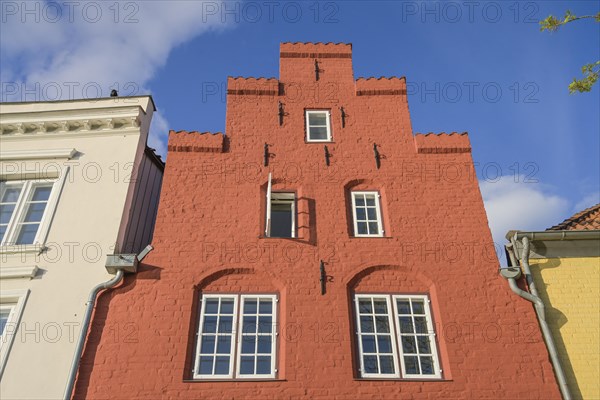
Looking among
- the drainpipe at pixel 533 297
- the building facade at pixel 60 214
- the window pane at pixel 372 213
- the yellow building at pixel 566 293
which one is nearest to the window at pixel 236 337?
the building facade at pixel 60 214

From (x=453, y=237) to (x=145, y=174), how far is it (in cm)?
686

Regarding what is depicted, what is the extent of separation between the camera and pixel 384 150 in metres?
11.6

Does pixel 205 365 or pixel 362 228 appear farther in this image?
pixel 362 228

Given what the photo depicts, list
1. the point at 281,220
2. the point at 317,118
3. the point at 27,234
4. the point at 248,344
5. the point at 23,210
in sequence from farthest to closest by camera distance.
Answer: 1. the point at 317,118
2. the point at 281,220
3. the point at 23,210
4. the point at 27,234
5. the point at 248,344

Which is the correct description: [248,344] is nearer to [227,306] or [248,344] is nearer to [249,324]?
[249,324]

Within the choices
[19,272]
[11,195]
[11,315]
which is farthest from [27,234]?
[11,315]

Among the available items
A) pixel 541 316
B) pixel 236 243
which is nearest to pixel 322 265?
pixel 236 243

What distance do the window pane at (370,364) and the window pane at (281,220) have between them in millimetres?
3050

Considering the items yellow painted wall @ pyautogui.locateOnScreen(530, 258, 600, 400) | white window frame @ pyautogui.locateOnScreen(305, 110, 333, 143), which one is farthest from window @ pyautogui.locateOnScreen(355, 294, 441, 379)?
white window frame @ pyautogui.locateOnScreen(305, 110, 333, 143)

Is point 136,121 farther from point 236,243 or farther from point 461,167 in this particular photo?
point 461,167

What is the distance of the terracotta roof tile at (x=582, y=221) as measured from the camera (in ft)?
37.3

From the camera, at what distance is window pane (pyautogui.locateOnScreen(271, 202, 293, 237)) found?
35.6ft

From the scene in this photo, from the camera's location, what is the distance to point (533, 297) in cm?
927

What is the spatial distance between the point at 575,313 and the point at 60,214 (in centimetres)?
995
